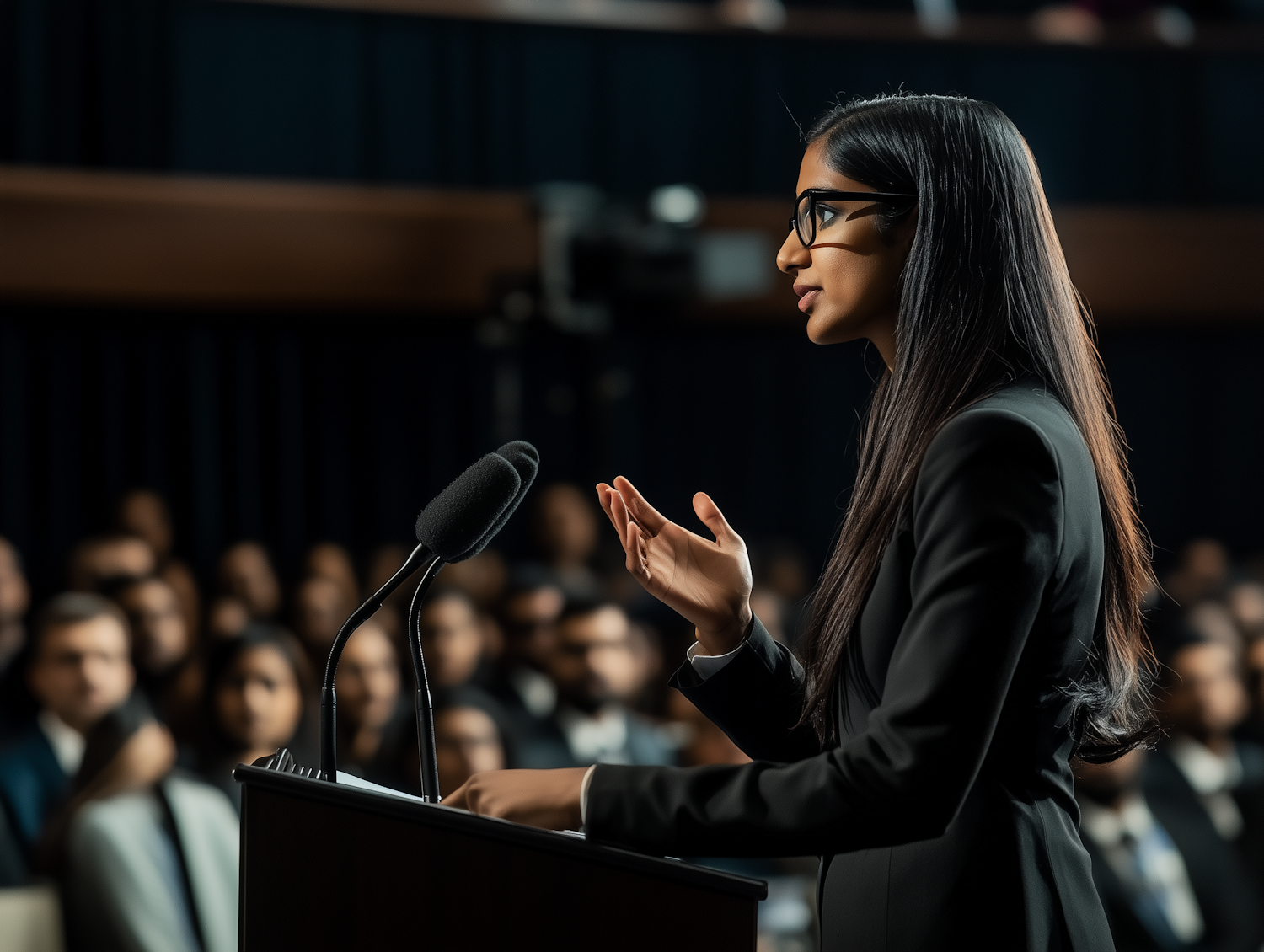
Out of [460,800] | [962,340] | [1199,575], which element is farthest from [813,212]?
[1199,575]

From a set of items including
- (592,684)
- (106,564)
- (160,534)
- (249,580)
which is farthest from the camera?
(160,534)

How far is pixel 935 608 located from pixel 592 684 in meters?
2.91

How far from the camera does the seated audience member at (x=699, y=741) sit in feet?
11.2

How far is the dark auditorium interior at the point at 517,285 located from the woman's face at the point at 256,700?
1.00 metres

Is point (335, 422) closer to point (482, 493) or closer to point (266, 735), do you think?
point (266, 735)

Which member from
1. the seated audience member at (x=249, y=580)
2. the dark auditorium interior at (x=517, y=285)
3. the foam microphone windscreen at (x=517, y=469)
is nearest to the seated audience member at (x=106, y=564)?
the dark auditorium interior at (x=517, y=285)

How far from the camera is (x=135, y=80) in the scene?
6023 millimetres

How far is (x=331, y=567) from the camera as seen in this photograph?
502cm

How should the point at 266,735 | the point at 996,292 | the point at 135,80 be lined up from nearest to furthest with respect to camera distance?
the point at 996,292 → the point at 266,735 → the point at 135,80

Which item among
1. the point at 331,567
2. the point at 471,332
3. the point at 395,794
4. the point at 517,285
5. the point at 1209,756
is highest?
the point at 517,285

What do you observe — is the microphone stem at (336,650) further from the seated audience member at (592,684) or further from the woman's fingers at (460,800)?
the seated audience member at (592,684)

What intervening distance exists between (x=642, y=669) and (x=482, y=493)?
340cm

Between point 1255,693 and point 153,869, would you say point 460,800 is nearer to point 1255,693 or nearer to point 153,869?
point 153,869

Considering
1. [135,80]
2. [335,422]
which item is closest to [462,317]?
[335,422]
